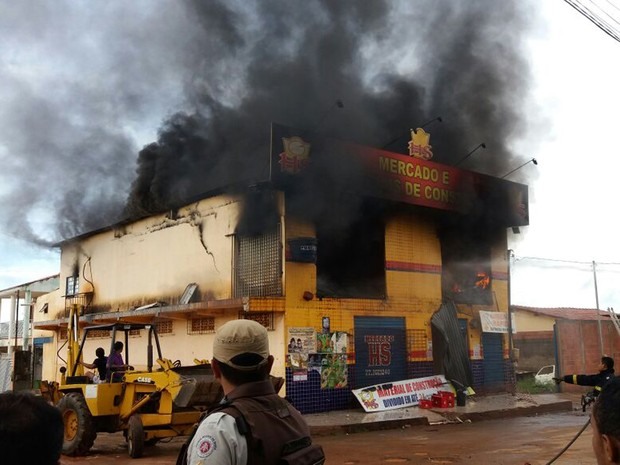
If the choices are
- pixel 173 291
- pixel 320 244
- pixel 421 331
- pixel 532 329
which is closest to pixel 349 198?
pixel 320 244

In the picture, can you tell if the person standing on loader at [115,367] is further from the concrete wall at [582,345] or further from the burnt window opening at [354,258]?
the concrete wall at [582,345]

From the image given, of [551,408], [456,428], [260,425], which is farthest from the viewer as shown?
[551,408]

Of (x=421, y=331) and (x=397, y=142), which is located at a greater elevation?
(x=397, y=142)

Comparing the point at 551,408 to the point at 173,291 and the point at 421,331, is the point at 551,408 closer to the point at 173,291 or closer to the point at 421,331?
the point at 421,331

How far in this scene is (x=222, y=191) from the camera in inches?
637

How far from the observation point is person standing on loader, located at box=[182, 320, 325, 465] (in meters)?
2.21

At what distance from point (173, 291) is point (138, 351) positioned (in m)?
2.56

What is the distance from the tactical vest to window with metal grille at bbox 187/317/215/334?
14.1 meters

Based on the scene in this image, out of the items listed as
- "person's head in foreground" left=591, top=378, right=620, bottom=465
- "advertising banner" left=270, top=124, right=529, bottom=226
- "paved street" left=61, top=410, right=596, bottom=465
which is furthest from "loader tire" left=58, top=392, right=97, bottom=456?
"person's head in foreground" left=591, top=378, right=620, bottom=465


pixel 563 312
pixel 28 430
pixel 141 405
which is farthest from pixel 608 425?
pixel 563 312

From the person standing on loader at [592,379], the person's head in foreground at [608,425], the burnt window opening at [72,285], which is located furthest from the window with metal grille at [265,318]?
the person's head in foreground at [608,425]

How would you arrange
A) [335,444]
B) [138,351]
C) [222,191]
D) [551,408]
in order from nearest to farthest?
[335,444] → [222,191] → [551,408] → [138,351]

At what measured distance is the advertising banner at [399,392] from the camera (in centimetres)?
1548

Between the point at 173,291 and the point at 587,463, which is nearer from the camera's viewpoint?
the point at 587,463
